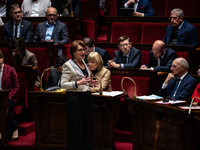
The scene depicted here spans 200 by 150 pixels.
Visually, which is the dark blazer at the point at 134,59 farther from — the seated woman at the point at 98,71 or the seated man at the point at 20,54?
the seated man at the point at 20,54

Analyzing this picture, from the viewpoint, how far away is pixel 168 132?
1.65 m

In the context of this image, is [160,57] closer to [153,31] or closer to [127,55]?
[127,55]

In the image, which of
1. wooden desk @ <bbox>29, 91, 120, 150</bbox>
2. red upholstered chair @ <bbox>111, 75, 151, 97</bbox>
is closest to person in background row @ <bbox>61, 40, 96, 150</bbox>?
wooden desk @ <bbox>29, 91, 120, 150</bbox>

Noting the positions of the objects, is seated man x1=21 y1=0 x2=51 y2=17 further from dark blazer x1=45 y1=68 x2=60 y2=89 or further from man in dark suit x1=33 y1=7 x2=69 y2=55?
dark blazer x1=45 y1=68 x2=60 y2=89

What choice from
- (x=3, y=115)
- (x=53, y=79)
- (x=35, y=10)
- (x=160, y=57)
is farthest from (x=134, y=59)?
(x=35, y=10)

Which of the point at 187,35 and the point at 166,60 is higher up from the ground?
the point at 187,35

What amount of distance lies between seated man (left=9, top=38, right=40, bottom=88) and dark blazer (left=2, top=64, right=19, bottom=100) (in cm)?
26

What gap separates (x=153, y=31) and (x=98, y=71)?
917 mm

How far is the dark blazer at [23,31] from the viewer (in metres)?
2.86

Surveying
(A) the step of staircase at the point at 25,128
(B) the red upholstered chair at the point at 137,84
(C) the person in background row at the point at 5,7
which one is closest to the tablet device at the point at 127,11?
(B) the red upholstered chair at the point at 137,84

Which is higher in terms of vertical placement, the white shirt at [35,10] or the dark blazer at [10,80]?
the white shirt at [35,10]

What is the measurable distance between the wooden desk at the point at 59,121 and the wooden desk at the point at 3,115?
144 mm

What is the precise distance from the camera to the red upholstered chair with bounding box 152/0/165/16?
322 centimetres

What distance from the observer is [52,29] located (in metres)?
2.87
